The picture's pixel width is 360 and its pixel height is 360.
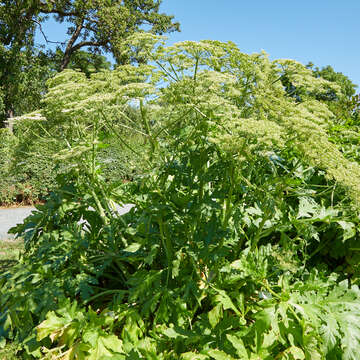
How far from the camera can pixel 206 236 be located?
2625mm

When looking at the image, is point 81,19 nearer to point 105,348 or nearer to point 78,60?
point 78,60

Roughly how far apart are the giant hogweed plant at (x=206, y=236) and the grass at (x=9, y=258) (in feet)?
0.92

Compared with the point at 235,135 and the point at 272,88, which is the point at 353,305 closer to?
the point at 235,135

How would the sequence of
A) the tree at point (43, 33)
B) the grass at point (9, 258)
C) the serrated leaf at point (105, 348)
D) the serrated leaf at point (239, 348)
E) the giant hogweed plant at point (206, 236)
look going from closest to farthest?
the serrated leaf at point (239, 348) < the giant hogweed plant at point (206, 236) < the serrated leaf at point (105, 348) < the grass at point (9, 258) < the tree at point (43, 33)

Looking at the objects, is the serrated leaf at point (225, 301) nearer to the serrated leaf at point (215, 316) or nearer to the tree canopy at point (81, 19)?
the serrated leaf at point (215, 316)

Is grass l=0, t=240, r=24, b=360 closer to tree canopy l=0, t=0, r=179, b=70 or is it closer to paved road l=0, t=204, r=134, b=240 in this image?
paved road l=0, t=204, r=134, b=240

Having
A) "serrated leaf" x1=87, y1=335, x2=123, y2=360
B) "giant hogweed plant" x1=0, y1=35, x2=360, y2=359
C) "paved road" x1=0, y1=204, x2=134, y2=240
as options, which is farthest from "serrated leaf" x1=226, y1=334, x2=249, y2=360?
"paved road" x1=0, y1=204, x2=134, y2=240

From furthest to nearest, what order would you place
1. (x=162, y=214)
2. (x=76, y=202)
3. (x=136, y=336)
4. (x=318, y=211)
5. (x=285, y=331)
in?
(x=76, y=202), (x=318, y=211), (x=162, y=214), (x=136, y=336), (x=285, y=331)

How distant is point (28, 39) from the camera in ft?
87.6

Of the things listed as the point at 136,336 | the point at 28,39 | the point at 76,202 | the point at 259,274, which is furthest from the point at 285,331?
the point at 28,39

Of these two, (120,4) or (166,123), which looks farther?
(120,4)

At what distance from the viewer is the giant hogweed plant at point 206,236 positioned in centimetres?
229

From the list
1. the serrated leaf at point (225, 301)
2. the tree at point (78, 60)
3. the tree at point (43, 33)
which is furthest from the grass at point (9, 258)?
the tree at point (78, 60)

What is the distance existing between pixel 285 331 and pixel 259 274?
415 millimetres
